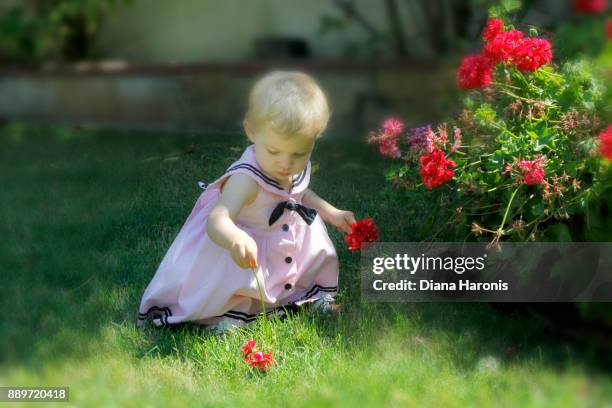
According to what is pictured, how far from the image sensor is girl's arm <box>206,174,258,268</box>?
2.37m

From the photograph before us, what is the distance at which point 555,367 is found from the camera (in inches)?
87.3

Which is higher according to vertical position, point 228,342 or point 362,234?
point 362,234

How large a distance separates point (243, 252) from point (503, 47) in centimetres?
96

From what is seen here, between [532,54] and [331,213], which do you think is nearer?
[532,54]

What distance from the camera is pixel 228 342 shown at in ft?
8.10

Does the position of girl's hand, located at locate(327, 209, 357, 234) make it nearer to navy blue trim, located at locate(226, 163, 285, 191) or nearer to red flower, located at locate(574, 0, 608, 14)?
navy blue trim, located at locate(226, 163, 285, 191)

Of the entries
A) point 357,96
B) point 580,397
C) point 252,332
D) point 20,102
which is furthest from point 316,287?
point 20,102

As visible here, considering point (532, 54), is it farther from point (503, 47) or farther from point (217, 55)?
point (217, 55)

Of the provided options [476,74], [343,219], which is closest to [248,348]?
[343,219]

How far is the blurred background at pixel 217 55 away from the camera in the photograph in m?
5.48

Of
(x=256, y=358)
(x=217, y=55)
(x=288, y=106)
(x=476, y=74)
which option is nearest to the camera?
(x=256, y=358)

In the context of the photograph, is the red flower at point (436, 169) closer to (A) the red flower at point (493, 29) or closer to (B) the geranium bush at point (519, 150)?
(B) the geranium bush at point (519, 150)

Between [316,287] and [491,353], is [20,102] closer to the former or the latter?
[316,287]

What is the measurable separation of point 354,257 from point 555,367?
1021 millimetres
